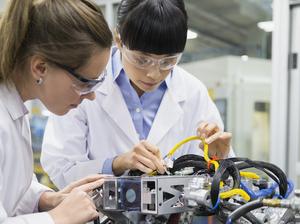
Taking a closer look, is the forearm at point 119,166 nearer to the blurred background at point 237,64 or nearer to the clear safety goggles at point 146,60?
the clear safety goggles at point 146,60

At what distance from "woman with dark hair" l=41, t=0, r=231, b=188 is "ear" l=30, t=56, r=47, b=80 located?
0.28 metres

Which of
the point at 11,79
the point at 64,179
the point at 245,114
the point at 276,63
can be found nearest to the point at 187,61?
the point at 245,114

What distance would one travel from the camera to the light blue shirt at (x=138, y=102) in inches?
53.3

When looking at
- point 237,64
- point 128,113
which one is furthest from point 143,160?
point 237,64

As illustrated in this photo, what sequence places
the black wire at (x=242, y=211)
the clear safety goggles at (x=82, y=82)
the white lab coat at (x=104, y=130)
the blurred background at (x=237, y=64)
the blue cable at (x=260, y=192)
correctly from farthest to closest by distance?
1. the blurred background at (x=237, y=64)
2. the white lab coat at (x=104, y=130)
3. the clear safety goggles at (x=82, y=82)
4. the blue cable at (x=260, y=192)
5. the black wire at (x=242, y=211)

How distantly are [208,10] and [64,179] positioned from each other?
2385 mm

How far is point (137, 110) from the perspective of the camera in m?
1.35

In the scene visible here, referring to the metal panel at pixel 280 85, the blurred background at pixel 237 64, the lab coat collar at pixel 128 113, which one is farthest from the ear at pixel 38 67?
the metal panel at pixel 280 85

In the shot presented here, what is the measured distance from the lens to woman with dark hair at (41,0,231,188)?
109 cm

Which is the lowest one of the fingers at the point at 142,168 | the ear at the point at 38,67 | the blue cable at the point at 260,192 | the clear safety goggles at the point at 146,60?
the blue cable at the point at 260,192

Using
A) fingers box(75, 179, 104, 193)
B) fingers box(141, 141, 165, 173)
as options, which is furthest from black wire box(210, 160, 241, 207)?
fingers box(75, 179, 104, 193)

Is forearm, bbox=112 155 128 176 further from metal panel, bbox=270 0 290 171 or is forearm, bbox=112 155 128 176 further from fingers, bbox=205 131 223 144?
metal panel, bbox=270 0 290 171

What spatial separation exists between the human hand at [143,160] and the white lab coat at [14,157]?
0.83 feet

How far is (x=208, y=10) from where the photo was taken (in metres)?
3.29
